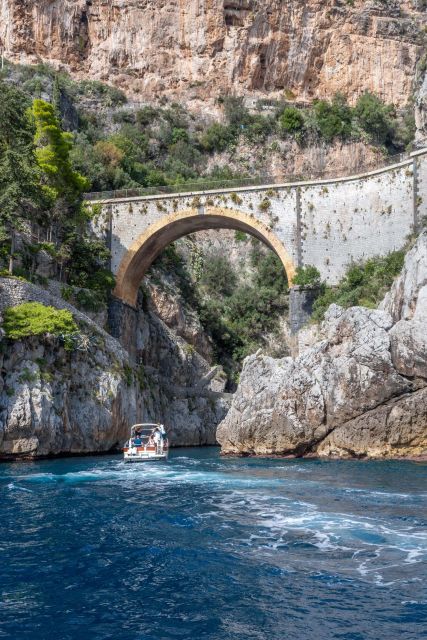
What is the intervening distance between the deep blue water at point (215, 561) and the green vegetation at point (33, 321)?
31.4ft

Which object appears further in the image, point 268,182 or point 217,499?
point 268,182

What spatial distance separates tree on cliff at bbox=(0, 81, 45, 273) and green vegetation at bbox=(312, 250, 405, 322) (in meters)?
15.2

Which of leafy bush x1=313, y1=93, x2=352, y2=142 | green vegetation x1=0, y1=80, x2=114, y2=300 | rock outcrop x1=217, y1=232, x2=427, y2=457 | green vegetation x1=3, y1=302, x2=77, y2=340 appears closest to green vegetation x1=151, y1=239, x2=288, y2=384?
green vegetation x1=0, y1=80, x2=114, y2=300

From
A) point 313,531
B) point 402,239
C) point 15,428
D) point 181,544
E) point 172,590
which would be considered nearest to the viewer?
point 172,590

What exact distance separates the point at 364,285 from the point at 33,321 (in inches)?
648

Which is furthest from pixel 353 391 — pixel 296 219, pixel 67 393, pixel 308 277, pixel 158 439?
pixel 296 219

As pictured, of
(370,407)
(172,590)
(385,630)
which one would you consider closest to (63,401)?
(370,407)

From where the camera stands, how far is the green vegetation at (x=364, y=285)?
110 ft

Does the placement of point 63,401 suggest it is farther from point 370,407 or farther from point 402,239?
point 402,239

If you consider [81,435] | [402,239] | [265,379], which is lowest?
[81,435]

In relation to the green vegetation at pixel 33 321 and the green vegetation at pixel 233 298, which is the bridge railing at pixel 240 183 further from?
the green vegetation at pixel 33 321

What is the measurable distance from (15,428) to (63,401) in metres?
3.06

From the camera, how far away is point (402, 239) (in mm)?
35250

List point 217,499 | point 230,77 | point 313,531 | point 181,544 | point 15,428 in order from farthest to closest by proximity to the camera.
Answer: point 230,77, point 15,428, point 217,499, point 313,531, point 181,544
